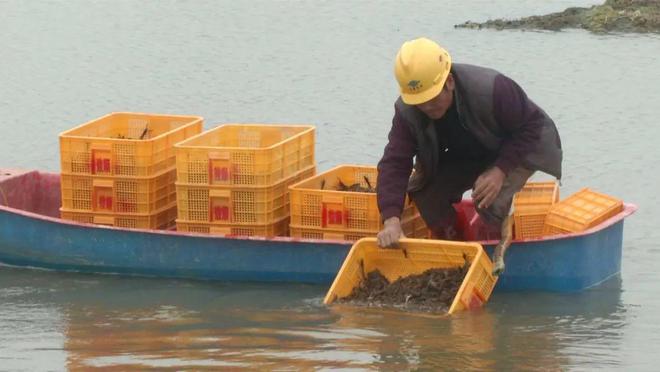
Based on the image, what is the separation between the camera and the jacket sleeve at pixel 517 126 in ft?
35.6

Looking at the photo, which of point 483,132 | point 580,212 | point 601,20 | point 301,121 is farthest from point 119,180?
point 601,20

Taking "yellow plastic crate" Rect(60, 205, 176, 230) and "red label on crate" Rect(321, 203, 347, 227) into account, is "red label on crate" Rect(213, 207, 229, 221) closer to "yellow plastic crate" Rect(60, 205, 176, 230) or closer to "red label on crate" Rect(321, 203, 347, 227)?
"yellow plastic crate" Rect(60, 205, 176, 230)

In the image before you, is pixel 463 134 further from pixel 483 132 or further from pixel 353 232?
pixel 353 232

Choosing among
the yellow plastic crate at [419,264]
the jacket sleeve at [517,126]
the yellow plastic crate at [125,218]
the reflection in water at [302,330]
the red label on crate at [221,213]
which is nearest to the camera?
the reflection in water at [302,330]

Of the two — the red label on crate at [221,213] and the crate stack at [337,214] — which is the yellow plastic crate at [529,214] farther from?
the red label on crate at [221,213]

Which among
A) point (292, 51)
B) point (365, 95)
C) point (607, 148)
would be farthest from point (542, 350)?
point (292, 51)

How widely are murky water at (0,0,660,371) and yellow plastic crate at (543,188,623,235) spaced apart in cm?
52

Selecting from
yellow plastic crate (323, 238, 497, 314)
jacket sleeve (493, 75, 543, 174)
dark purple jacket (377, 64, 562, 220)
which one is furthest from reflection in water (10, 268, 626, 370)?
jacket sleeve (493, 75, 543, 174)

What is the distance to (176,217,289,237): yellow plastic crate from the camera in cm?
1210

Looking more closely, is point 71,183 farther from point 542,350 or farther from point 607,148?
point 607,148

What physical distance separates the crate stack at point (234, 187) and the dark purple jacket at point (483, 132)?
1.28m

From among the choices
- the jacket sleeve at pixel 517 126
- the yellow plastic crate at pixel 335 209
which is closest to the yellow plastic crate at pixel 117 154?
the yellow plastic crate at pixel 335 209

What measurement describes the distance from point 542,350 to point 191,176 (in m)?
3.18

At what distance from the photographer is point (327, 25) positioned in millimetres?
29312
